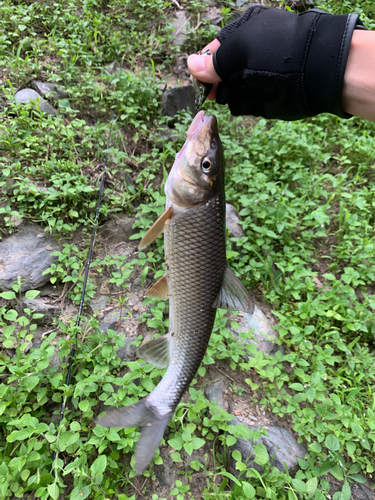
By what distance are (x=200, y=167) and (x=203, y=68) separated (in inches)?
30.6

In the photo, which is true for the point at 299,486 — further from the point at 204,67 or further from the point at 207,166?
the point at 204,67

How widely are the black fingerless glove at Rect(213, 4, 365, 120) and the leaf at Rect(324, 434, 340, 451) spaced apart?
7.65 feet

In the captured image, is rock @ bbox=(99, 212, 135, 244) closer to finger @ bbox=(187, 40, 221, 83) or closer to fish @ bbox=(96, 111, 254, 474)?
fish @ bbox=(96, 111, 254, 474)

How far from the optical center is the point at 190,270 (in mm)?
1824

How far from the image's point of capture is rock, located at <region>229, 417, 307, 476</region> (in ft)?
7.93

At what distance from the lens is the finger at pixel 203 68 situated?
6.61ft

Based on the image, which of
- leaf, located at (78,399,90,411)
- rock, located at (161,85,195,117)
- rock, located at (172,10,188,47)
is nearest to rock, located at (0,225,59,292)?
leaf, located at (78,399,90,411)

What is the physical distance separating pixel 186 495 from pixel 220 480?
29cm

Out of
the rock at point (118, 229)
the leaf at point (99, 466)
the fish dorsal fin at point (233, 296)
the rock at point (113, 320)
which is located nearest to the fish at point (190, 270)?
the fish dorsal fin at point (233, 296)

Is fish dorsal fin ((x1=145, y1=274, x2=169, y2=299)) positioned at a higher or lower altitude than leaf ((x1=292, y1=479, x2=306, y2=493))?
higher

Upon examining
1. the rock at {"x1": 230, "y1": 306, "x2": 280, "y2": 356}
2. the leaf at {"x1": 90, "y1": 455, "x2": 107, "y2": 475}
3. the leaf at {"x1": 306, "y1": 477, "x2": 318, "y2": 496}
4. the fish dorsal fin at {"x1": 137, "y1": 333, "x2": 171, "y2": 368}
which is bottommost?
the leaf at {"x1": 306, "y1": 477, "x2": 318, "y2": 496}

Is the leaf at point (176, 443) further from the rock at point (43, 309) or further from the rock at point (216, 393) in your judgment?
the rock at point (43, 309)

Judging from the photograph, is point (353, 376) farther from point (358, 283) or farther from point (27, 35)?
point (27, 35)

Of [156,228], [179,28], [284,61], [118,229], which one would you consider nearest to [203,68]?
[284,61]
